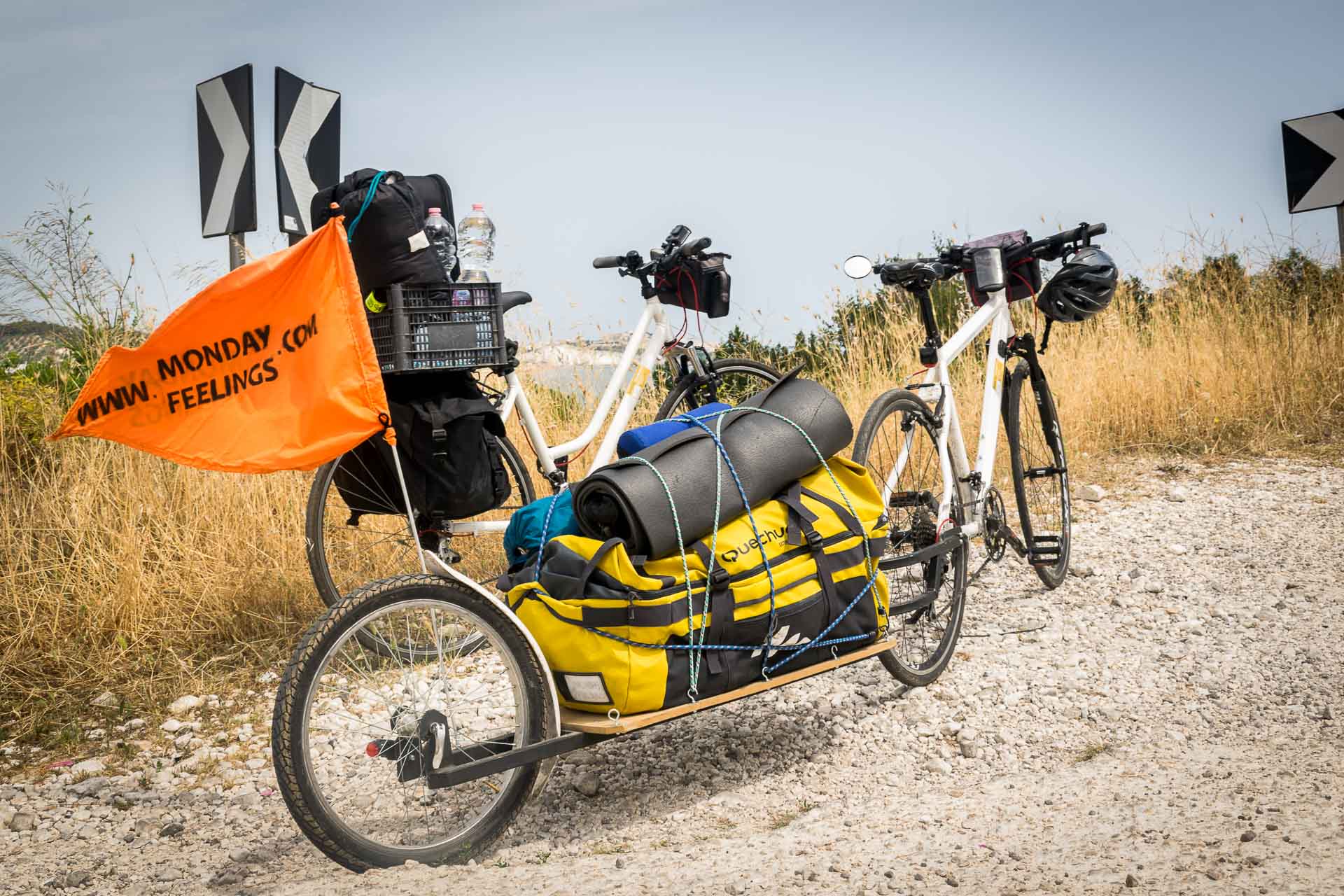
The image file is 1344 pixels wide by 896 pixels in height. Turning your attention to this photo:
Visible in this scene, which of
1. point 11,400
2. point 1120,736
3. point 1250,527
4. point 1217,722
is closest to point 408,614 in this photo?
point 1120,736

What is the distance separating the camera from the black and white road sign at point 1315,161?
8.27 metres

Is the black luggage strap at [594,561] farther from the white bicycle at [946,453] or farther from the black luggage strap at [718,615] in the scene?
the white bicycle at [946,453]

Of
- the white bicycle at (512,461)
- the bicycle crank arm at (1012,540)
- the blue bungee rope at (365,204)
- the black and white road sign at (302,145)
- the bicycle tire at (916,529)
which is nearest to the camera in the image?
the blue bungee rope at (365,204)

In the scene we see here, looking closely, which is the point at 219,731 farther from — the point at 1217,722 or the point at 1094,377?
the point at 1094,377

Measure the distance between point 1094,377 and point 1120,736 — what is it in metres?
5.39

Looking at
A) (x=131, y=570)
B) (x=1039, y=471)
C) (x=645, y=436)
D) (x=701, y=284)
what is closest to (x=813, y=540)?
(x=645, y=436)

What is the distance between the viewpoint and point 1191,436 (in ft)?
27.6

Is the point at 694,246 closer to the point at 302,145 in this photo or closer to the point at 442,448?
the point at 442,448

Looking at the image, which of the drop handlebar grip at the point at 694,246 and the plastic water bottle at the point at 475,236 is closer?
the plastic water bottle at the point at 475,236

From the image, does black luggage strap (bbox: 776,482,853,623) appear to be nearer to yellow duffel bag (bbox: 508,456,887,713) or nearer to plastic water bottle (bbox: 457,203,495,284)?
yellow duffel bag (bbox: 508,456,887,713)

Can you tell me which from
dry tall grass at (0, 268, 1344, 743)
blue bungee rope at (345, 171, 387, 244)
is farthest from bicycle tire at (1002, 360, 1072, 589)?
blue bungee rope at (345, 171, 387, 244)

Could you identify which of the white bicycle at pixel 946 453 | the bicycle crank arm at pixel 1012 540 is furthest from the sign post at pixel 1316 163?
the bicycle crank arm at pixel 1012 540

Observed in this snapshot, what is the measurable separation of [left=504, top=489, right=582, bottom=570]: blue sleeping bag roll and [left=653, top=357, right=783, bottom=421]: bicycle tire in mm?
1997

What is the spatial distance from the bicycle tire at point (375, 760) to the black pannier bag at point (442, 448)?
87 cm
